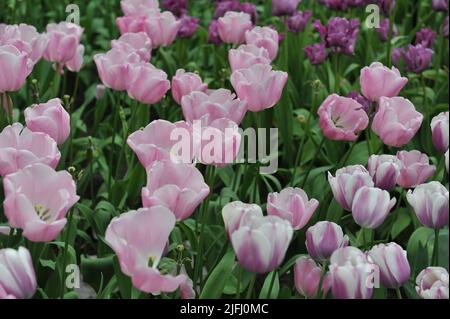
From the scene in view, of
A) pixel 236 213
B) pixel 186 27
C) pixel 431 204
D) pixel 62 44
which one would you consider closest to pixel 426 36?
pixel 186 27

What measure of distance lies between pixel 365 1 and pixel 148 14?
2.60 ft

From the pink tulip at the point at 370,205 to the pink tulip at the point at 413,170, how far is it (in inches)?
11.2

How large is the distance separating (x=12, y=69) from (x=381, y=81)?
856 millimetres

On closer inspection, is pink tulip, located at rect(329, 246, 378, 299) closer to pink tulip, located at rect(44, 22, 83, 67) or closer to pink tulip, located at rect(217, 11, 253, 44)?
pink tulip, located at rect(44, 22, 83, 67)

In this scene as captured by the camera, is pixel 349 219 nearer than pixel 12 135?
No

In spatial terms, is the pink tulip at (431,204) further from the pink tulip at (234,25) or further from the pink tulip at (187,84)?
the pink tulip at (234,25)

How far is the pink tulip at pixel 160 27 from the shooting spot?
2600mm

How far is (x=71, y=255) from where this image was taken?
1.86 m

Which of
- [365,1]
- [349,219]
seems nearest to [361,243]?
[349,219]

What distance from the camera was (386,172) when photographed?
173 cm

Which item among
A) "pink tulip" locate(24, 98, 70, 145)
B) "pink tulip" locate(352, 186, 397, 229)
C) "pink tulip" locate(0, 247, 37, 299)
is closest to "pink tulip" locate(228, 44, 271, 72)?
"pink tulip" locate(24, 98, 70, 145)

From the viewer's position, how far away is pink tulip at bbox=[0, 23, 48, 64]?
217 centimetres
